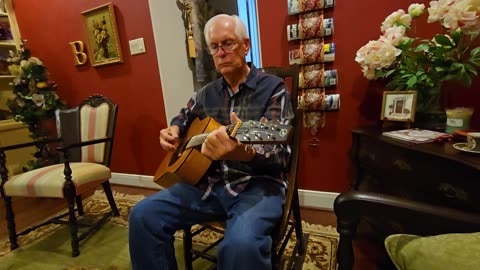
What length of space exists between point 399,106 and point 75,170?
181 cm

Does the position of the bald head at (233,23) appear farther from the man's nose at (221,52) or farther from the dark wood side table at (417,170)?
the dark wood side table at (417,170)

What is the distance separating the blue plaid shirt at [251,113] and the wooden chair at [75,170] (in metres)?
0.90

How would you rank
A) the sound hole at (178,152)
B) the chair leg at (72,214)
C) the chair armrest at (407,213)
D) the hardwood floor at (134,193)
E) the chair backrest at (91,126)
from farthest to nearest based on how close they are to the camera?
1. the chair backrest at (91,126)
2. the chair leg at (72,214)
3. the hardwood floor at (134,193)
4. the sound hole at (178,152)
5. the chair armrest at (407,213)

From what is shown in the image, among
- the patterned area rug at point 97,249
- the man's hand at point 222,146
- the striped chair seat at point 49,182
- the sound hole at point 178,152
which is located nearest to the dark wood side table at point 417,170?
the patterned area rug at point 97,249

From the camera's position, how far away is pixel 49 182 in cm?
147

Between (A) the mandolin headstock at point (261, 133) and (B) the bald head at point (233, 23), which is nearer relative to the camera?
(A) the mandolin headstock at point (261, 133)

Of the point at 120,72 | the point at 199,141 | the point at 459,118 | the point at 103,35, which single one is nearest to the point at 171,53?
the point at 120,72

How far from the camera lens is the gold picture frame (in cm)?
218

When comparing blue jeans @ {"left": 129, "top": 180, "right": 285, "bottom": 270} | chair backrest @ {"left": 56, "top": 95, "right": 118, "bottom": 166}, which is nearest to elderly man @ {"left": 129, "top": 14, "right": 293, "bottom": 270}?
blue jeans @ {"left": 129, "top": 180, "right": 285, "bottom": 270}

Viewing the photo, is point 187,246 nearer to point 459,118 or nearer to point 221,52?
point 221,52

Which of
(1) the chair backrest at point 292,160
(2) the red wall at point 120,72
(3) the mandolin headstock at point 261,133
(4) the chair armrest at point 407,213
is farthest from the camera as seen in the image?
(2) the red wall at point 120,72

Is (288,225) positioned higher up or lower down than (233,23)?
lower down

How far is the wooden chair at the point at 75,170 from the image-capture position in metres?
1.47

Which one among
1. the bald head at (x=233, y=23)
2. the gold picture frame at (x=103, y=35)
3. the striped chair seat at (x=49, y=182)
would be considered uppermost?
the gold picture frame at (x=103, y=35)
